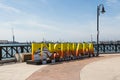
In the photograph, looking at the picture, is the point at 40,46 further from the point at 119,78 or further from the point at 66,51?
the point at 119,78

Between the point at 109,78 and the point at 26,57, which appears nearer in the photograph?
the point at 109,78

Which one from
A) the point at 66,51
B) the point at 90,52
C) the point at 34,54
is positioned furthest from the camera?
the point at 90,52

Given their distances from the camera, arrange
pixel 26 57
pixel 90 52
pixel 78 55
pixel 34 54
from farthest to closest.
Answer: pixel 90 52, pixel 78 55, pixel 26 57, pixel 34 54

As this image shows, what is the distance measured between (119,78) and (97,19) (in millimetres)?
15923

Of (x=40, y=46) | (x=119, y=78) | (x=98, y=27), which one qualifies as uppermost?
(x=98, y=27)

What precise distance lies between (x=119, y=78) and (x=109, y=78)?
477mm

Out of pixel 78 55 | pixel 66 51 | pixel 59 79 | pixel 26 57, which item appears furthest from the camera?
pixel 78 55

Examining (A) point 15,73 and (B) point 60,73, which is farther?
(A) point 15,73

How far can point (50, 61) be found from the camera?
19359mm

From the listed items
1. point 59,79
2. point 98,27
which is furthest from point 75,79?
point 98,27

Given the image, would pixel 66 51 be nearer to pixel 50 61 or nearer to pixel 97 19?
pixel 50 61

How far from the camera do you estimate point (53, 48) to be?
2031 cm

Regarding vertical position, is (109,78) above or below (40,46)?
below

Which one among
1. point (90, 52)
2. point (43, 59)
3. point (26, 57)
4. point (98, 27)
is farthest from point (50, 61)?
point (98, 27)
